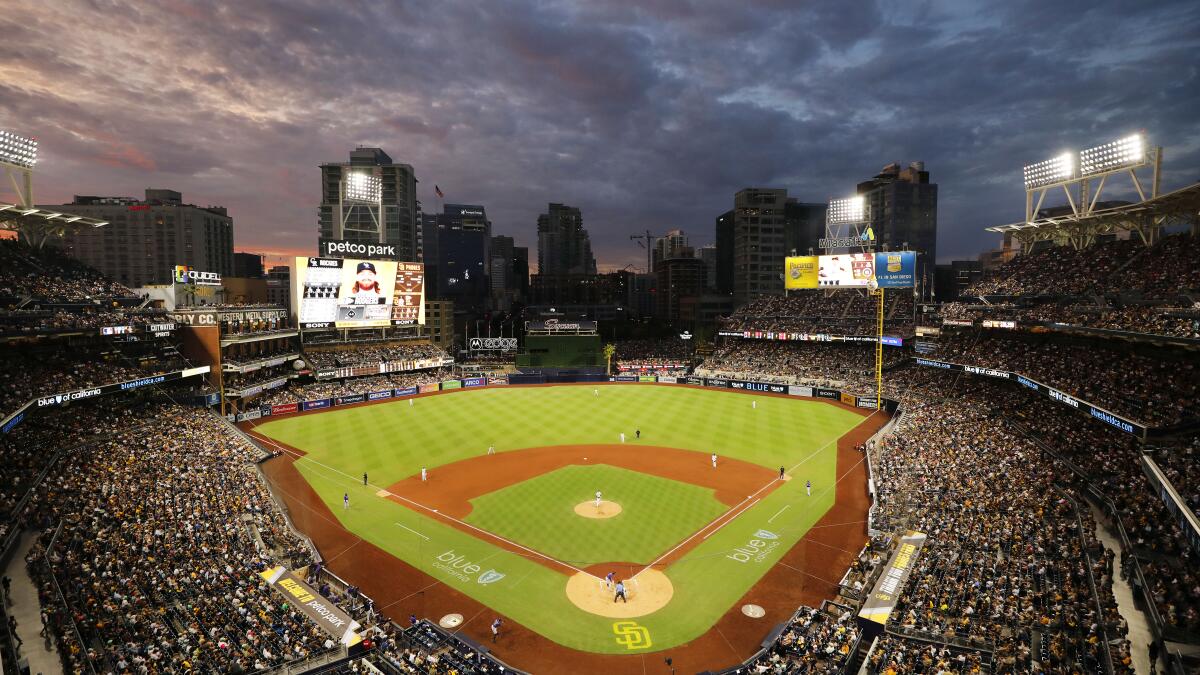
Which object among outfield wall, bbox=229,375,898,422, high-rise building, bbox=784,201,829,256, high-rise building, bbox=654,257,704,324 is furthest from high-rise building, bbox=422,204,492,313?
outfield wall, bbox=229,375,898,422

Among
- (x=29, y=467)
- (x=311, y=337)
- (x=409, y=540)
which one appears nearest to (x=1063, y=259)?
(x=409, y=540)

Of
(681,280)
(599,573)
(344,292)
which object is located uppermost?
(681,280)

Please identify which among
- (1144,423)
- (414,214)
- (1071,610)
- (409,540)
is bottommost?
(409,540)

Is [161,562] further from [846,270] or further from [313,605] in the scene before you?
[846,270]

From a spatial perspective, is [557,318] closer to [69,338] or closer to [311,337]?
[311,337]

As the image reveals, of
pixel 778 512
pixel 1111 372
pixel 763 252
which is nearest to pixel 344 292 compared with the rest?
pixel 778 512

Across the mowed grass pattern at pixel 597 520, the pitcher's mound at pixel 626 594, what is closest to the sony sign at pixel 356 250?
the mowed grass pattern at pixel 597 520
